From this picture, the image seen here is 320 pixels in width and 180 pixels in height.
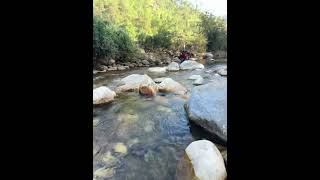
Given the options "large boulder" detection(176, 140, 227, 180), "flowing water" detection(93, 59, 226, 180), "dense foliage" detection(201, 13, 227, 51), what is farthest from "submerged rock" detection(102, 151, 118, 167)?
"dense foliage" detection(201, 13, 227, 51)

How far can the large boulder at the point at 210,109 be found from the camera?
9.00 ft

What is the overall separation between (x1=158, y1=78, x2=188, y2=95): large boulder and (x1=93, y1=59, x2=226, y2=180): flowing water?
15cm

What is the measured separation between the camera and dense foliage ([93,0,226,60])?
5.52 m

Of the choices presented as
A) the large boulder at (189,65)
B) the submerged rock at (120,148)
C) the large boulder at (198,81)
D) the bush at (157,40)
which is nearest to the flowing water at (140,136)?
the submerged rock at (120,148)

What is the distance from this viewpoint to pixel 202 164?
2.04m

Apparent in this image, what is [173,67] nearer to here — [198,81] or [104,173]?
[198,81]

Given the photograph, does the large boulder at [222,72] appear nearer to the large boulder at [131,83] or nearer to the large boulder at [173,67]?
the large boulder at [173,67]

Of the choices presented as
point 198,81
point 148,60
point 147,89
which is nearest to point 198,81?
point 198,81

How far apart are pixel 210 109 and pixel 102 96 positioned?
1605mm
